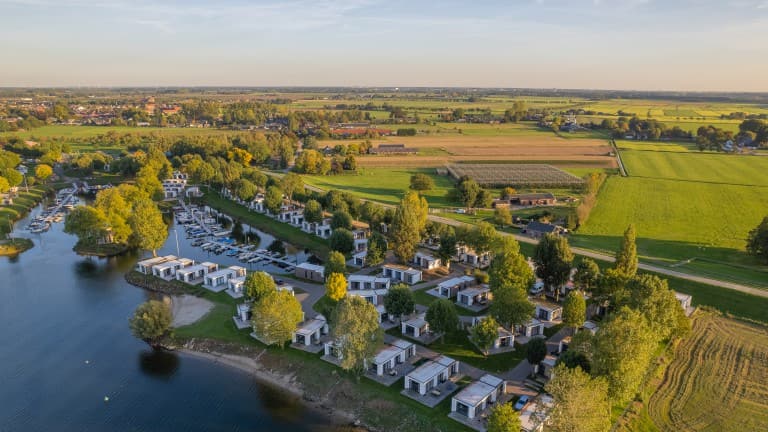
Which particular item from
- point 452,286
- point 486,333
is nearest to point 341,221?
point 452,286

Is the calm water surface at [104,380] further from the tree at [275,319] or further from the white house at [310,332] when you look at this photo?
the white house at [310,332]

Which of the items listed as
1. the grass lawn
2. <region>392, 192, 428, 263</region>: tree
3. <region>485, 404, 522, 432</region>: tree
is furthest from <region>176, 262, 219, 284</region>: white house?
<region>485, 404, 522, 432</region>: tree

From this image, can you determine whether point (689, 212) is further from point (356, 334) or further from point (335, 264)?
point (356, 334)

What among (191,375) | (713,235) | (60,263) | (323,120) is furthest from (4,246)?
(323,120)

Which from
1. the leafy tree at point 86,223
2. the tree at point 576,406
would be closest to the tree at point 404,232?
the tree at point 576,406

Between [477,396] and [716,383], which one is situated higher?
[477,396]

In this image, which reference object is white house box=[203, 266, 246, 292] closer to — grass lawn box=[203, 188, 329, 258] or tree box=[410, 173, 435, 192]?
grass lawn box=[203, 188, 329, 258]

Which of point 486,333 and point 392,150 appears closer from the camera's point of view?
point 486,333

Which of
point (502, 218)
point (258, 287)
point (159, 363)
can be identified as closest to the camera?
point (159, 363)
